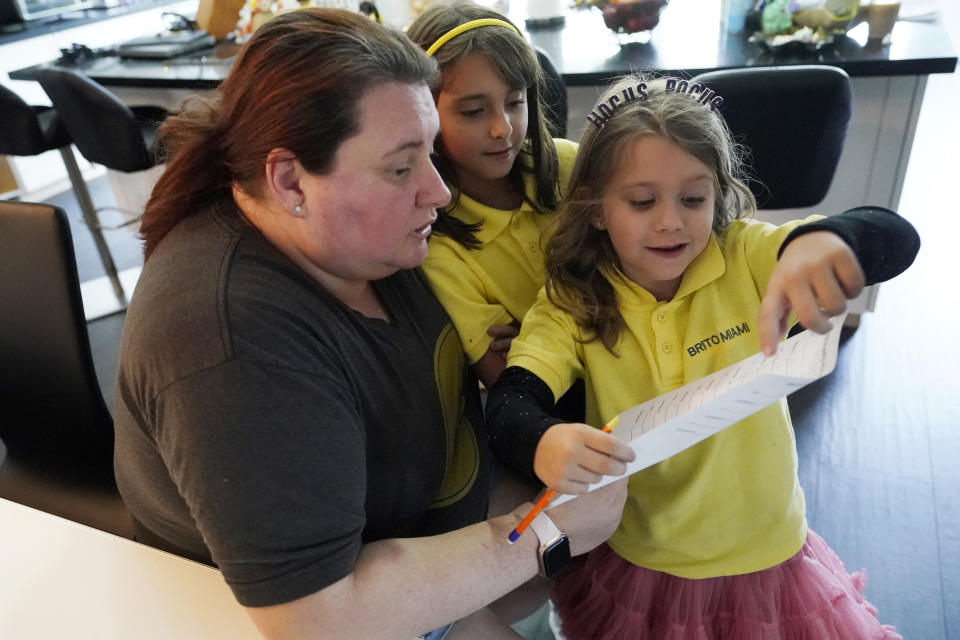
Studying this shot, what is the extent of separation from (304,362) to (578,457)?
34 cm

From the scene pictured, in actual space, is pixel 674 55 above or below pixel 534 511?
above

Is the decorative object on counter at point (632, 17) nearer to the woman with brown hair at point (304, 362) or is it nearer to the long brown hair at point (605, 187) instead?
the long brown hair at point (605, 187)

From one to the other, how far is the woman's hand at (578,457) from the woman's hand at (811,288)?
8.1 inches

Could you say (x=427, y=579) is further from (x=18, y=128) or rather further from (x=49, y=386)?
(x=18, y=128)

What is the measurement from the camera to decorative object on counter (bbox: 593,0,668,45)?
245cm

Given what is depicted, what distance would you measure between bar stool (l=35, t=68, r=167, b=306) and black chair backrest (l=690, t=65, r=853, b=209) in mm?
1925

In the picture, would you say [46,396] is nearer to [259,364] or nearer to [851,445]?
[259,364]

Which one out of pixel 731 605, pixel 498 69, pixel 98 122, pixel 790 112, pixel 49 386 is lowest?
pixel 731 605

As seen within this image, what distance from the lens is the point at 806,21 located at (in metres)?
2.29

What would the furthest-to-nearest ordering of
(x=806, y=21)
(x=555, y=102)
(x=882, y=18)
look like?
(x=806, y=21)
(x=882, y=18)
(x=555, y=102)

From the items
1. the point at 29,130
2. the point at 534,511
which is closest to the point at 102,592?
the point at 534,511

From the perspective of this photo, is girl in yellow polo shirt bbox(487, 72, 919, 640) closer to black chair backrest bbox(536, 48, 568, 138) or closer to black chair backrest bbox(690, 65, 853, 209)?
black chair backrest bbox(536, 48, 568, 138)

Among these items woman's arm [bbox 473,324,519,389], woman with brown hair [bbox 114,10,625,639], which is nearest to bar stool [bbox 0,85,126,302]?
woman with brown hair [bbox 114,10,625,639]

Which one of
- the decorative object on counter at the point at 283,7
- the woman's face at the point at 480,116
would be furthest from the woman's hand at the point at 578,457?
the decorative object on counter at the point at 283,7
